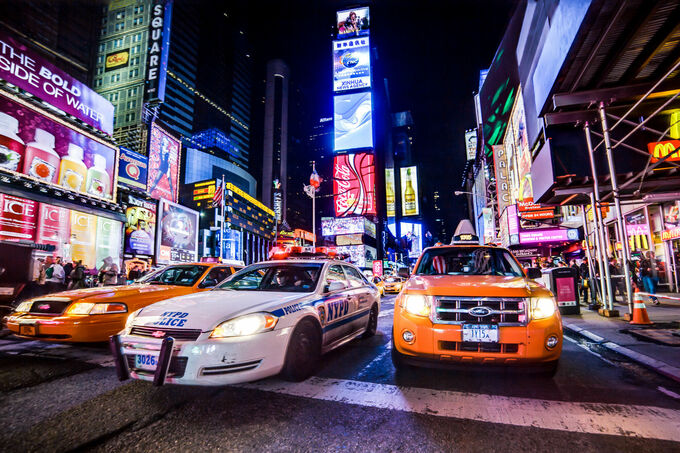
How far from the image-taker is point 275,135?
12525 centimetres

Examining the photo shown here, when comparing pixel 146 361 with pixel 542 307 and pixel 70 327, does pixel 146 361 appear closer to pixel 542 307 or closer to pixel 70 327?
pixel 70 327

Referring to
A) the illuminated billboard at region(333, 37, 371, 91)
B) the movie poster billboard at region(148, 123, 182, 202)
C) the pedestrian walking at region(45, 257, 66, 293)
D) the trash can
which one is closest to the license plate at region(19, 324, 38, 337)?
the pedestrian walking at region(45, 257, 66, 293)

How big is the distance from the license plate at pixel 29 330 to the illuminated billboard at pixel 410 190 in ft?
379

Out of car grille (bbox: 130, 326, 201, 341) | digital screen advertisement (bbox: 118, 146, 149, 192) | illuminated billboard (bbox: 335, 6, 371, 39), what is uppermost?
illuminated billboard (bbox: 335, 6, 371, 39)

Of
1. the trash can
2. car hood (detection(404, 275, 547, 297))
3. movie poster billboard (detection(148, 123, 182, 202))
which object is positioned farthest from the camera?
movie poster billboard (detection(148, 123, 182, 202))

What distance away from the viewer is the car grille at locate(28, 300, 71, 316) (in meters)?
5.07

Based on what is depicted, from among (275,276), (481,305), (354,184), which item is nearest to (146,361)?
(275,276)

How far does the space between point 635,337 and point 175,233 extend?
38693 mm

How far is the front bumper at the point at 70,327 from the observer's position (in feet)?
16.1

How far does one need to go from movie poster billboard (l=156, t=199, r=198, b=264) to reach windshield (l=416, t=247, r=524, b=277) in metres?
33.7

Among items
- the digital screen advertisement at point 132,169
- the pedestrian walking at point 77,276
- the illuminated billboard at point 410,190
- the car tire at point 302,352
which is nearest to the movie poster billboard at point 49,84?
the digital screen advertisement at point 132,169

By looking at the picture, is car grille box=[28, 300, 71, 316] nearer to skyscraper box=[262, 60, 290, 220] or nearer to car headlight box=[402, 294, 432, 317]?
car headlight box=[402, 294, 432, 317]

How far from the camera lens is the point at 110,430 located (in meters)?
2.72

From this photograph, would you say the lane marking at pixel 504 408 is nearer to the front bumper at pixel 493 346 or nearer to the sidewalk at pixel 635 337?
the front bumper at pixel 493 346
